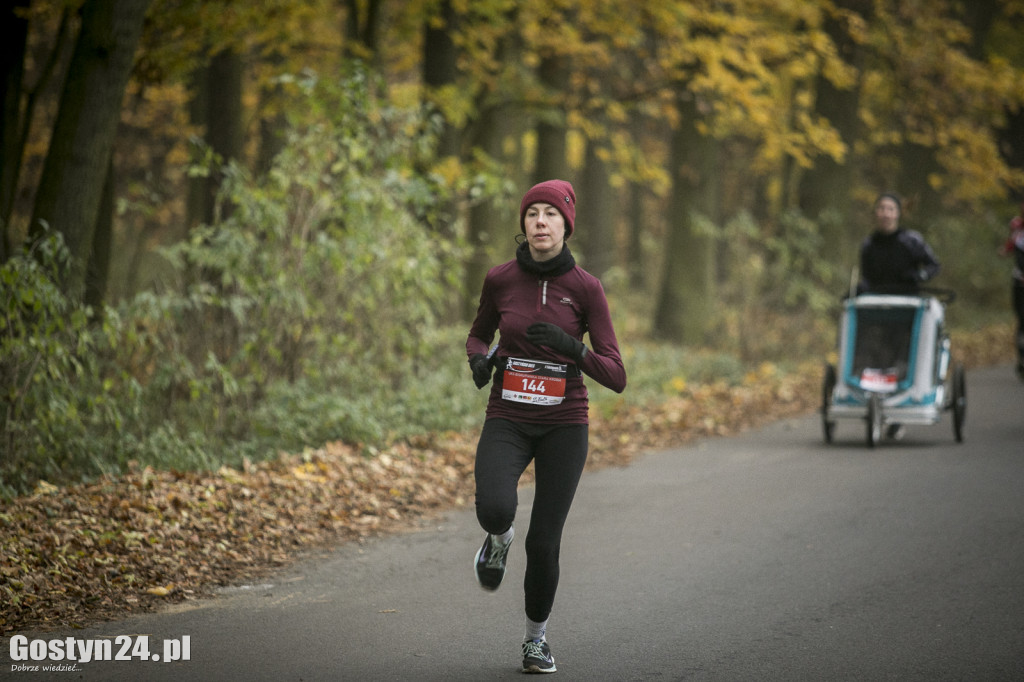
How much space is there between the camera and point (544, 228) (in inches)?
193

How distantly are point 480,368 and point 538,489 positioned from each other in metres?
0.59

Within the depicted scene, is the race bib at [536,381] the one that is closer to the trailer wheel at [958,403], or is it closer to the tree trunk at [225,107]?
the trailer wheel at [958,403]

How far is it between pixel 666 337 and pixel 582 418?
15589mm

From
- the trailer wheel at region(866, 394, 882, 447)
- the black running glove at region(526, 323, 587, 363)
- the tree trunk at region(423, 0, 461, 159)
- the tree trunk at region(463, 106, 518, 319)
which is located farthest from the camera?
the tree trunk at region(463, 106, 518, 319)

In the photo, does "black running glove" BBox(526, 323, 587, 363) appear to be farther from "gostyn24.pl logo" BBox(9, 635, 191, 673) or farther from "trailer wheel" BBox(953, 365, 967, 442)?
"trailer wheel" BBox(953, 365, 967, 442)

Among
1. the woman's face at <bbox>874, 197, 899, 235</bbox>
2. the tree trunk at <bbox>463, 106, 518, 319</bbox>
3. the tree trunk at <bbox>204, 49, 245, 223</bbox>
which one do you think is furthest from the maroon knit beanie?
the tree trunk at <bbox>463, 106, 518, 319</bbox>

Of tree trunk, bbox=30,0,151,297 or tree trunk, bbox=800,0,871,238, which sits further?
tree trunk, bbox=800,0,871,238

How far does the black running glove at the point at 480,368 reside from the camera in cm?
491

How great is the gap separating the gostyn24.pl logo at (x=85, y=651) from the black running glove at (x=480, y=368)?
1831mm

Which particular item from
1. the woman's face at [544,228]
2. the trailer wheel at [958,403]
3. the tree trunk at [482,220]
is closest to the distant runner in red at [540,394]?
the woman's face at [544,228]

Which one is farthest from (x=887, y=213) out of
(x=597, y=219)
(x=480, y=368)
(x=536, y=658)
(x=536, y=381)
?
(x=597, y=219)

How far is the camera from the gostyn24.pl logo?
16.6 ft

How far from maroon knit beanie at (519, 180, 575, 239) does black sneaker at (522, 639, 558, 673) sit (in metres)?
1.79

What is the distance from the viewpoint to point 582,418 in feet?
16.6
